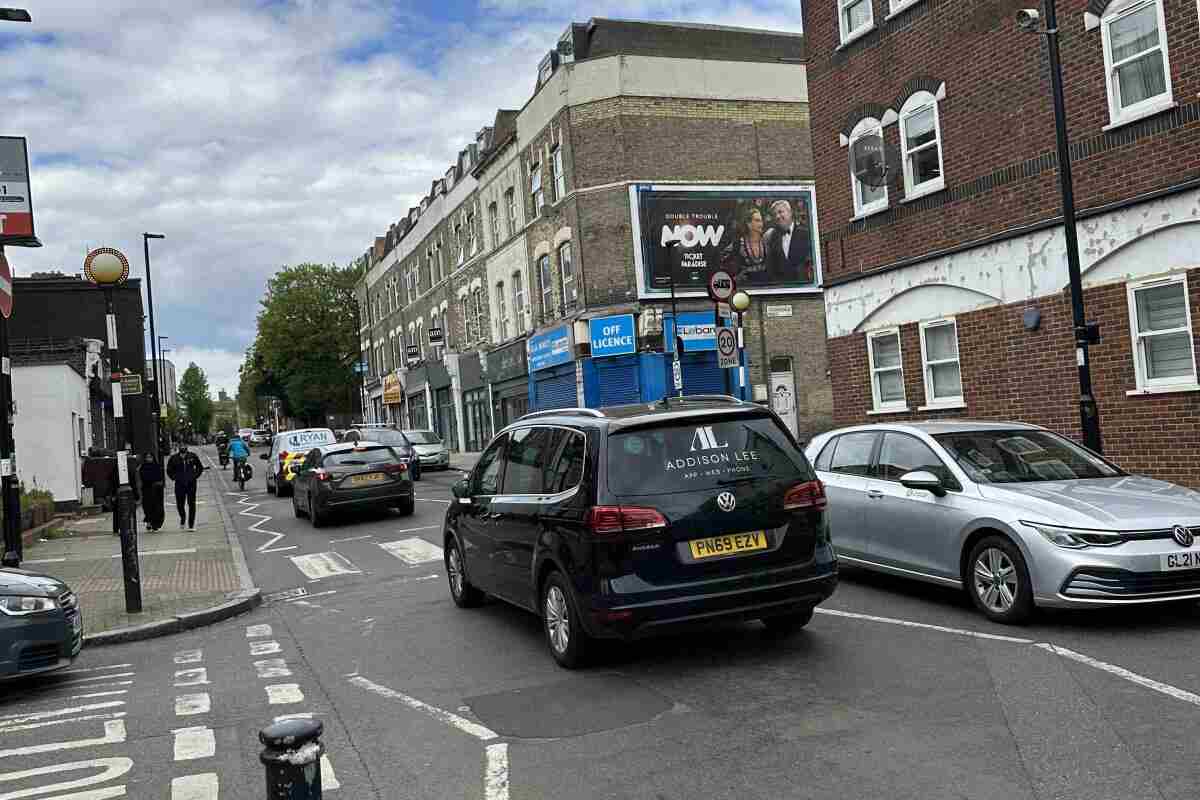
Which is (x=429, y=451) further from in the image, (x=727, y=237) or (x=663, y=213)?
(x=727, y=237)

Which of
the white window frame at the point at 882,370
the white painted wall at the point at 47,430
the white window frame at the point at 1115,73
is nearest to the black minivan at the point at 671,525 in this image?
the white window frame at the point at 1115,73

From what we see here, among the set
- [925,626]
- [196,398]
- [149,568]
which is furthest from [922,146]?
[196,398]

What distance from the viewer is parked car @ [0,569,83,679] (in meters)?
7.35

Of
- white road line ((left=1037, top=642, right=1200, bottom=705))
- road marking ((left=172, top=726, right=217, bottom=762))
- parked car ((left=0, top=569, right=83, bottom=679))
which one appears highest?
parked car ((left=0, top=569, right=83, bottom=679))

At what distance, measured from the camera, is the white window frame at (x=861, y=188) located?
1853 cm

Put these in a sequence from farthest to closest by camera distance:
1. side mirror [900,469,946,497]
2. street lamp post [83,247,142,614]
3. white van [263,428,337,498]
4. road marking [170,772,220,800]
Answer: white van [263,428,337,498] → street lamp post [83,247,142,614] → side mirror [900,469,946,497] → road marking [170,772,220,800]

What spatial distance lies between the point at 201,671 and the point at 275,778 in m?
5.52

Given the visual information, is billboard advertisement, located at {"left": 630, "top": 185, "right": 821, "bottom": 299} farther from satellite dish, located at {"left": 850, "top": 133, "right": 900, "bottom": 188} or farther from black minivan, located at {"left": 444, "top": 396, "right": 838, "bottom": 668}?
black minivan, located at {"left": 444, "top": 396, "right": 838, "bottom": 668}

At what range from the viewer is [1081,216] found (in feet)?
47.9

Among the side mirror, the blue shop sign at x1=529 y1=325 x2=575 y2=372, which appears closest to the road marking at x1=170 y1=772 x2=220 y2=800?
the side mirror

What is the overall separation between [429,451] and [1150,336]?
23.1 meters

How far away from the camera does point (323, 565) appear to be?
14.2 m

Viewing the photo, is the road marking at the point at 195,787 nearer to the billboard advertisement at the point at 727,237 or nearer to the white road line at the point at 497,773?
the white road line at the point at 497,773

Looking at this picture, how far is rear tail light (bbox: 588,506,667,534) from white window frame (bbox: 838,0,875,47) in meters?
14.3
